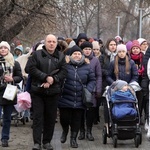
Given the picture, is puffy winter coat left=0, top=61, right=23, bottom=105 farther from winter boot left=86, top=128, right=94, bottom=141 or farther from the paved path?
winter boot left=86, top=128, right=94, bottom=141

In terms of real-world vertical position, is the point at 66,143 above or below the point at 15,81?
below

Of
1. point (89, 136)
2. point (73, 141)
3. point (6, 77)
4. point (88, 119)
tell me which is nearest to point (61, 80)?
point (6, 77)

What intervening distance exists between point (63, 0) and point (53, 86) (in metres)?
9.60

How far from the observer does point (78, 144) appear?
8.66 m

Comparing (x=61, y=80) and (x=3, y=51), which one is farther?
(x=3, y=51)

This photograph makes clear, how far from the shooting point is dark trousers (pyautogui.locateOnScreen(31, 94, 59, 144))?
781cm

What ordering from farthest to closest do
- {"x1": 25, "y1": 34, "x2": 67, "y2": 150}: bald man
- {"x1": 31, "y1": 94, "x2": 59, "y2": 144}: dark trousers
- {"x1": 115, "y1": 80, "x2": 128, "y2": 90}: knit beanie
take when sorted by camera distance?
{"x1": 115, "y1": 80, "x2": 128, "y2": 90}: knit beanie < {"x1": 31, "y1": 94, "x2": 59, "y2": 144}: dark trousers < {"x1": 25, "y1": 34, "x2": 67, "y2": 150}: bald man

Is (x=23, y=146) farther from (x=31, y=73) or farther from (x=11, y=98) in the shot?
(x=31, y=73)

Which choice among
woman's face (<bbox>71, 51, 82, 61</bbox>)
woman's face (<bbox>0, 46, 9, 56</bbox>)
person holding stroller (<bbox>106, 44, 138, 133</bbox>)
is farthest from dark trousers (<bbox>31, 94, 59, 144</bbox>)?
person holding stroller (<bbox>106, 44, 138, 133</bbox>)

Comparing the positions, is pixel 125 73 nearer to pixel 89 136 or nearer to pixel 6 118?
pixel 89 136

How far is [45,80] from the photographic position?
764 cm

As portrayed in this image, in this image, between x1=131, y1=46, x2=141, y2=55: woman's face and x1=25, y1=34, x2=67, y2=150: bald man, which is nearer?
x1=25, y1=34, x2=67, y2=150: bald man

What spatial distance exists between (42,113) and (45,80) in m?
0.58

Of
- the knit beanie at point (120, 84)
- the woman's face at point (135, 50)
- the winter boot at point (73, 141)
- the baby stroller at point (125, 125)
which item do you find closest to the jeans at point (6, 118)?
the winter boot at point (73, 141)
